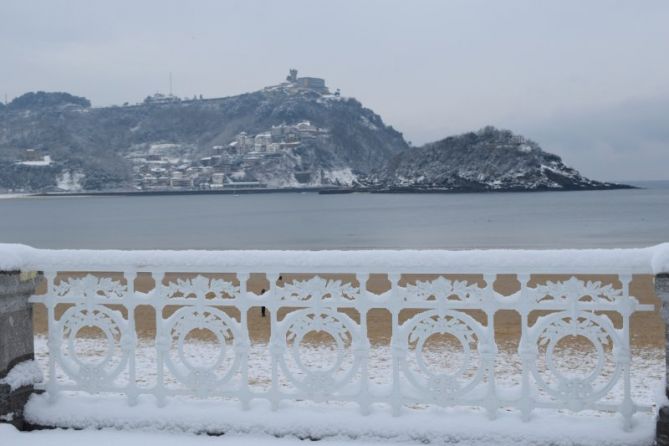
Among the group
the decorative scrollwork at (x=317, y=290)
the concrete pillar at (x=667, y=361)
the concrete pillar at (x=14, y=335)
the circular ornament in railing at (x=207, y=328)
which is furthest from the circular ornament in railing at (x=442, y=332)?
the concrete pillar at (x=14, y=335)

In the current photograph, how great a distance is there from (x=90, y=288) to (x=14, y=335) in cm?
58

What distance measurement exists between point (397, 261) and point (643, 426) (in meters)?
1.71

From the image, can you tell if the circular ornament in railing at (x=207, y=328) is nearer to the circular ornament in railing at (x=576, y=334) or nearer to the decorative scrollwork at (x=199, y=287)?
the decorative scrollwork at (x=199, y=287)

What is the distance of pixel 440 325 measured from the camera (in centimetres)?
398

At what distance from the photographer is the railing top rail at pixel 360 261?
12.6 feet

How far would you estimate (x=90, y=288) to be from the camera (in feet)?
14.4

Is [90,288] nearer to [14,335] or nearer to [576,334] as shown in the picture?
[14,335]

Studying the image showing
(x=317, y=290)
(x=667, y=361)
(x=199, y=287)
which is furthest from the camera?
(x=199, y=287)

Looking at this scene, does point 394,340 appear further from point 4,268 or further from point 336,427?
point 4,268

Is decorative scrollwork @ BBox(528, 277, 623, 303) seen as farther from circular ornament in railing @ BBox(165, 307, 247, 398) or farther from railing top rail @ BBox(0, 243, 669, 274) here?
circular ornament in railing @ BBox(165, 307, 247, 398)

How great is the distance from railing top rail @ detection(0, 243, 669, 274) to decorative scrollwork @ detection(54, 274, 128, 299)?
84 millimetres

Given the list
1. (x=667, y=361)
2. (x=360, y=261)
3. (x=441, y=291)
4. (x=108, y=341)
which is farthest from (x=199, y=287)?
(x=667, y=361)

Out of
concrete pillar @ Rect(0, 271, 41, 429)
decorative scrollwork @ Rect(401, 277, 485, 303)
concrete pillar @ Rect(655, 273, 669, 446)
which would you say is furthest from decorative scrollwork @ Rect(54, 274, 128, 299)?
concrete pillar @ Rect(655, 273, 669, 446)

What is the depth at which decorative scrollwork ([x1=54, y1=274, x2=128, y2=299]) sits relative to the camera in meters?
4.35
